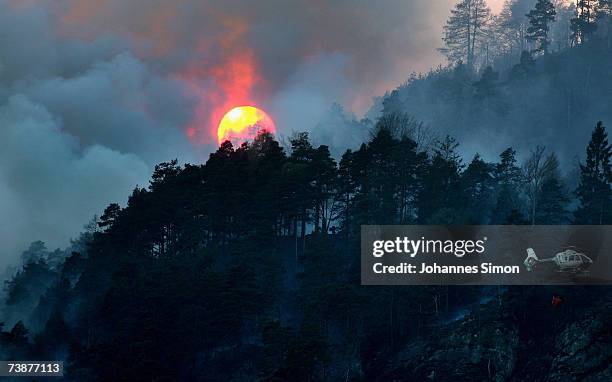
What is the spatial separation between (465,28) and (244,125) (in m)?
45.2

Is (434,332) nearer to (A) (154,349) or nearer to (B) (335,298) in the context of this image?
(B) (335,298)

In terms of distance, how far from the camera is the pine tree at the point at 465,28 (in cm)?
14375

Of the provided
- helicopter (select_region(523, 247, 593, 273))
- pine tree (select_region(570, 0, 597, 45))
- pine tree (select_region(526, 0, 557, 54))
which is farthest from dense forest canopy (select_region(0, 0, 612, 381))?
pine tree (select_region(526, 0, 557, 54))

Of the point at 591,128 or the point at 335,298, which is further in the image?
the point at 591,128

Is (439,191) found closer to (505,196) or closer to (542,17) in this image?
→ (505,196)

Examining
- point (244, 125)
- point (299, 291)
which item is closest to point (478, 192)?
point (299, 291)

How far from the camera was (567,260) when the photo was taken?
5388 centimetres

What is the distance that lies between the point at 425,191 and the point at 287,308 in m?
16.2

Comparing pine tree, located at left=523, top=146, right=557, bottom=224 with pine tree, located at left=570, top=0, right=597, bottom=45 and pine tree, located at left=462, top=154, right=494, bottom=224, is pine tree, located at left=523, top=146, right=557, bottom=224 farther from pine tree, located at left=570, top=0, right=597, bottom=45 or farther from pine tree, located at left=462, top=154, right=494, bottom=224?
pine tree, located at left=570, top=0, right=597, bottom=45

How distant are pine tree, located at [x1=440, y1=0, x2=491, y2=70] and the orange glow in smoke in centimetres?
3768

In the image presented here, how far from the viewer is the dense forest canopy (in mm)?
51562

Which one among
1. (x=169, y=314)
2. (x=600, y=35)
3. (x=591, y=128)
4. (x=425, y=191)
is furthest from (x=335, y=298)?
(x=600, y=35)

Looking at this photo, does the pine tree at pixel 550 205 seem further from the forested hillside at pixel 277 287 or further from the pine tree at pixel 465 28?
the pine tree at pixel 465 28

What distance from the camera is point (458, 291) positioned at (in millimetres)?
57531
